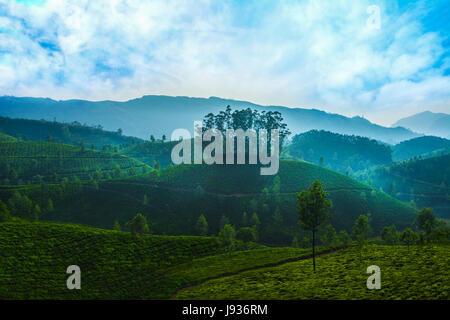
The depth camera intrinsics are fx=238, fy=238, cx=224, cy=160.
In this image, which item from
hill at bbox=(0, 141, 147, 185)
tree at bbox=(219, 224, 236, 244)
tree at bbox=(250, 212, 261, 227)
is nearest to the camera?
tree at bbox=(219, 224, 236, 244)

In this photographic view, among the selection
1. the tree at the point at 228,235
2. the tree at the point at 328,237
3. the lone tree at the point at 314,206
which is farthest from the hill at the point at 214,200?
the lone tree at the point at 314,206

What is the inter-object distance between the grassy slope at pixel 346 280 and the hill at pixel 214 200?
5321 centimetres

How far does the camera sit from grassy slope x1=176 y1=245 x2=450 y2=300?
26.8 metres

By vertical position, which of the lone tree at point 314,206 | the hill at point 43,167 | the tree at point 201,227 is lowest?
the tree at point 201,227

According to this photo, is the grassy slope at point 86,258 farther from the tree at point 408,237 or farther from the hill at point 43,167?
the hill at point 43,167

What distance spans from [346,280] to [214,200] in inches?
3501

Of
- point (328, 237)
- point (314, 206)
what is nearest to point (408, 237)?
point (328, 237)

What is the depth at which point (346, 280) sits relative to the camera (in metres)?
32.7

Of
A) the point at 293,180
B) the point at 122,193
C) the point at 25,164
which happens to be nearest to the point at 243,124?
the point at 293,180

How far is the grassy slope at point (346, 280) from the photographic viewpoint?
26.8m

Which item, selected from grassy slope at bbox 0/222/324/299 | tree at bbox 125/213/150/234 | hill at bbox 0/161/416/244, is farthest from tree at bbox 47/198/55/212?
tree at bbox 125/213/150/234

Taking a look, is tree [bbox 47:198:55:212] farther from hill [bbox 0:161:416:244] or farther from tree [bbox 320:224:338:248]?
tree [bbox 320:224:338:248]

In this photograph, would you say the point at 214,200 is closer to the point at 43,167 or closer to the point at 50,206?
the point at 50,206

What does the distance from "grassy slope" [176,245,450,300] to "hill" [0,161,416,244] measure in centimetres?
5321
